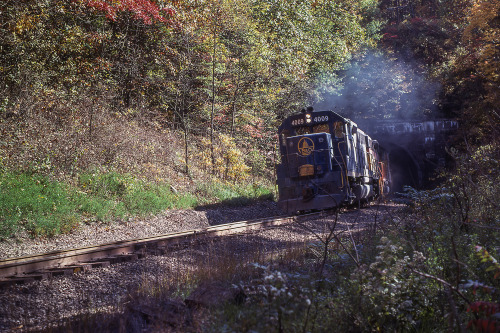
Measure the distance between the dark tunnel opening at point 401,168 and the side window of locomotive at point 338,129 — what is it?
66.4 feet

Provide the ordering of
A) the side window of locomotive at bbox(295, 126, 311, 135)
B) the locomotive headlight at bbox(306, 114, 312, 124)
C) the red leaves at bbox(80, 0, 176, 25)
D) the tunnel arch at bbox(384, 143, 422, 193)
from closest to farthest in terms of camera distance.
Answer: the locomotive headlight at bbox(306, 114, 312, 124), the side window of locomotive at bbox(295, 126, 311, 135), the red leaves at bbox(80, 0, 176, 25), the tunnel arch at bbox(384, 143, 422, 193)

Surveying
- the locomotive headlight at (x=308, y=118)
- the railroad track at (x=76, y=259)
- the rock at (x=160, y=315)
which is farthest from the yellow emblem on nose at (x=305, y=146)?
the rock at (x=160, y=315)

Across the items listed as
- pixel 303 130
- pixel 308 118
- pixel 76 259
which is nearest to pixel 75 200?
pixel 76 259

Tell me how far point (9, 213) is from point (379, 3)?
1742 inches

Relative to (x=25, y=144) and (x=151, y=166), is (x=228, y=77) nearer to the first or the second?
(x=151, y=166)

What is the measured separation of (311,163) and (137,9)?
30.9ft

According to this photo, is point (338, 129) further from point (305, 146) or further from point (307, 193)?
point (307, 193)

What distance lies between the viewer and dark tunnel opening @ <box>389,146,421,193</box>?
3381 centimetres

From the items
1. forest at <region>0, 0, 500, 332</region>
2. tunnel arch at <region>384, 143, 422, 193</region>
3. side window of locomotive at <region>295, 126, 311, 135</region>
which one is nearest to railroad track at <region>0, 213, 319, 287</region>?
forest at <region>0, 0, 500, 332</region>

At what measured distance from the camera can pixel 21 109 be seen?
13.4 m

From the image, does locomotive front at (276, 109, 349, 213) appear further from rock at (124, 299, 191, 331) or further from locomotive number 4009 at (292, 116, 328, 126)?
rock at (124, 299, 191, 331)

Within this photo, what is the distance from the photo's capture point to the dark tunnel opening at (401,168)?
3381cm

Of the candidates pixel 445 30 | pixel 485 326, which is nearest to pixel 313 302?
pixel 485 326

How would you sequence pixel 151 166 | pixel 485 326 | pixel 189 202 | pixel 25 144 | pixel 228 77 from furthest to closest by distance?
pixel 228 77
pixel 151 166
pixel 189 202
pixel 25 144
pixel 485 326
